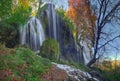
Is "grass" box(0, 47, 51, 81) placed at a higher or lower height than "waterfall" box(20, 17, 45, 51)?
lower

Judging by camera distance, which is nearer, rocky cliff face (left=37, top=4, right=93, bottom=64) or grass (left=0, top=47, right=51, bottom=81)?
grass (left=0, top=47, right=51, bottom=81)

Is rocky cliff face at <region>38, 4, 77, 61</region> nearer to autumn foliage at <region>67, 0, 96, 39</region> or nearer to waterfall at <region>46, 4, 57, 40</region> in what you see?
waterfall at <region>46, 4, 57, 40</region>

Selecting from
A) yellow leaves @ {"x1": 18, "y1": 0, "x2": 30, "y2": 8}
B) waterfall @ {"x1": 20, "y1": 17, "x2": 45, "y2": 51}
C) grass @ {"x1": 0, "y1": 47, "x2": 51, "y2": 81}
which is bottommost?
grass @ {"x1": 0, "y1": 47, "x2": 51, "y2": 81}

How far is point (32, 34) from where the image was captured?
A: 2227 centimetres

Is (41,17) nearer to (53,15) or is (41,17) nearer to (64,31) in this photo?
(53,15)

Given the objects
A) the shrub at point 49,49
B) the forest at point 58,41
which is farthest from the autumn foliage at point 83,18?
the shrub at point 49,49

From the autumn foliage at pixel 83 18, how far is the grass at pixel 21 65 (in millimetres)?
11963

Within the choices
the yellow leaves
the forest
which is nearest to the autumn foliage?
the forest

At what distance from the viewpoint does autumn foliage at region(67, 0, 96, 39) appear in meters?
27.5

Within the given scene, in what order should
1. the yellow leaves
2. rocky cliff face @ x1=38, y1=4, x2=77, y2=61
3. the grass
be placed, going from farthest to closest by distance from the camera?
the yellow leaves → rocky cliff face @ x1=38, y1=4, x2=77, y2=61 → the grass

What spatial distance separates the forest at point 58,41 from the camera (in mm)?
14895

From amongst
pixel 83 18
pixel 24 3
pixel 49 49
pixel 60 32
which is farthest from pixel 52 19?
pixel 49 49

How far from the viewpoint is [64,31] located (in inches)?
1032

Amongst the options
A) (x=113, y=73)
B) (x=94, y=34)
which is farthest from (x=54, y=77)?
(x=94, y=34)
